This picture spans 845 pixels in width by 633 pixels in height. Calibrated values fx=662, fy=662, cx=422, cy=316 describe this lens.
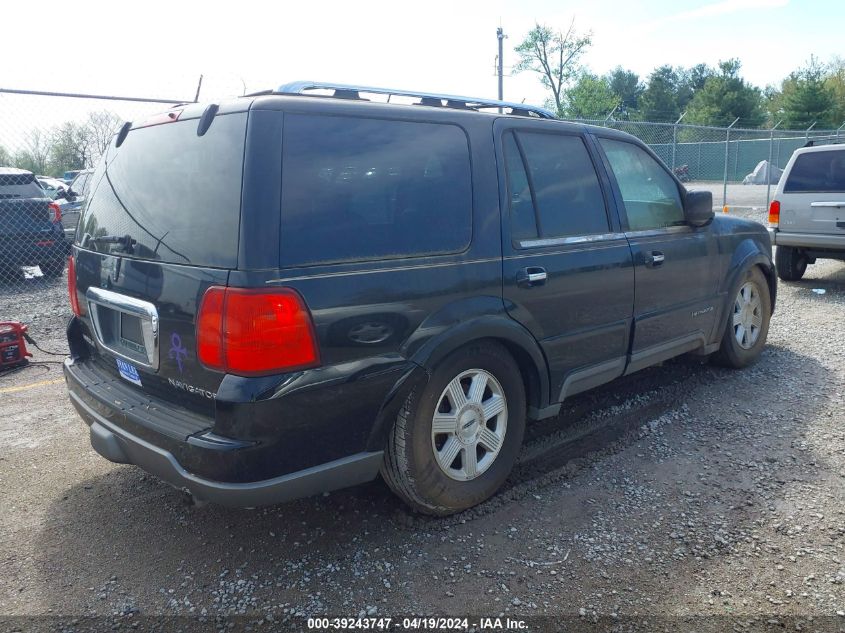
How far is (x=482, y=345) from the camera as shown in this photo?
318cm

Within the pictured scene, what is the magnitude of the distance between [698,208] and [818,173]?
5451 millimetres

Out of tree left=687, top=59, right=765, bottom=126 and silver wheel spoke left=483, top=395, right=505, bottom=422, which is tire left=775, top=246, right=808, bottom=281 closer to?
silver wheel spoke left=483, top=395, right=505, bottom=422

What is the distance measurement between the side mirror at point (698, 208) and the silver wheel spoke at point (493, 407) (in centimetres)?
217

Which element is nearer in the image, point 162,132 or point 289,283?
point 289,283

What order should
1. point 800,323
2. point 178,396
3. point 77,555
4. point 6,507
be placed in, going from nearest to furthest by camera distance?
point 178,396 < point 77,555 < point 6,507 < point 800,323

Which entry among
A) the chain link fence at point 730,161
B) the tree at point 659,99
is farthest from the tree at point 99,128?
the tree at point 659,99

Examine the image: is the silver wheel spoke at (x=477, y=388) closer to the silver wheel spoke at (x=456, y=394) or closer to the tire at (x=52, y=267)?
the silver wheel spoke at (x=456, y=394)

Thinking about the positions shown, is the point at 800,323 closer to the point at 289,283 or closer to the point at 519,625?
the point at 519,625

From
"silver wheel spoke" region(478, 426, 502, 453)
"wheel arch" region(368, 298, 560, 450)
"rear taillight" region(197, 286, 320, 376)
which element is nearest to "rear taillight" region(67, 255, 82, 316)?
"rear taillight" region(197, 286, 320, 376)

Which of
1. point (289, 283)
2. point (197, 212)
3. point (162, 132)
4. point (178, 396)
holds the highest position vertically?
point (162, 132)

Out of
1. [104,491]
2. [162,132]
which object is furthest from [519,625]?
[162,132]

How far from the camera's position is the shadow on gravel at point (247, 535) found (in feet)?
8.97

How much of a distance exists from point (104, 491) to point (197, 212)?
1829 millimetres

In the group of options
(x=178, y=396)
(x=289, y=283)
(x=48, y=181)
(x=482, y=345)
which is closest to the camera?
(x=289, y=283)
